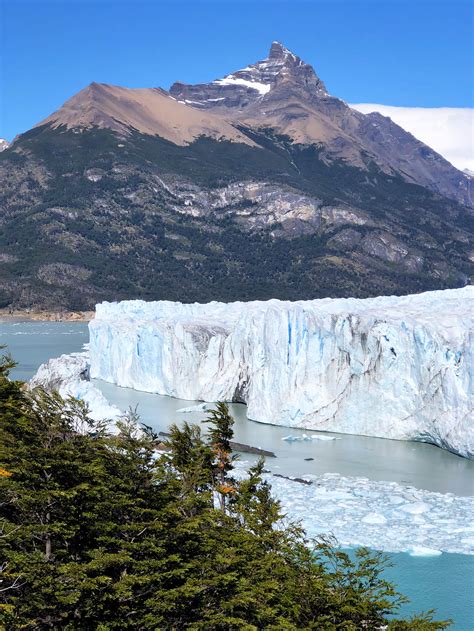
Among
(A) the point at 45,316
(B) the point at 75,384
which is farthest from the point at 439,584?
(A) the point at 45,316

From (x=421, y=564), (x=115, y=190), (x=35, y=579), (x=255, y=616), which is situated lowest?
(x=421, y=564)

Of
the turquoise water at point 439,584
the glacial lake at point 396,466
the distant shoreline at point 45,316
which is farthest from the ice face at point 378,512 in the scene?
the distant shoreline at point 45,316

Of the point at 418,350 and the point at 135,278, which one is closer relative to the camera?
the point at 418,350

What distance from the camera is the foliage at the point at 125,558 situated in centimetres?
920

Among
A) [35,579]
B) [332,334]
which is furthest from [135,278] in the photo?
[35,579]

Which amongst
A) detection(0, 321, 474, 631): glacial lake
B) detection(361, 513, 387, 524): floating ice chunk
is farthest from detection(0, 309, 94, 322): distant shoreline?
detection(361, 513, 387, 524): floating ice chunk

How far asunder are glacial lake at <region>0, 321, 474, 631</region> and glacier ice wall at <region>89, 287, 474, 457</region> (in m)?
0.84

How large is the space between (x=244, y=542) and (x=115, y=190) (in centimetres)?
16063

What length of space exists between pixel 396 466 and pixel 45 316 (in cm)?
9846

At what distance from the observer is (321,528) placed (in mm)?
19062

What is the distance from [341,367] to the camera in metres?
32.4

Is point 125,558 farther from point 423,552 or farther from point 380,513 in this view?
point 380,513

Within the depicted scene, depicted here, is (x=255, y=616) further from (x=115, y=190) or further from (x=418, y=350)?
(x=115, y=190)

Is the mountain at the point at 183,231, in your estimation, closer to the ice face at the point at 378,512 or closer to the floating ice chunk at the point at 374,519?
the ice face at the point at 378,512
